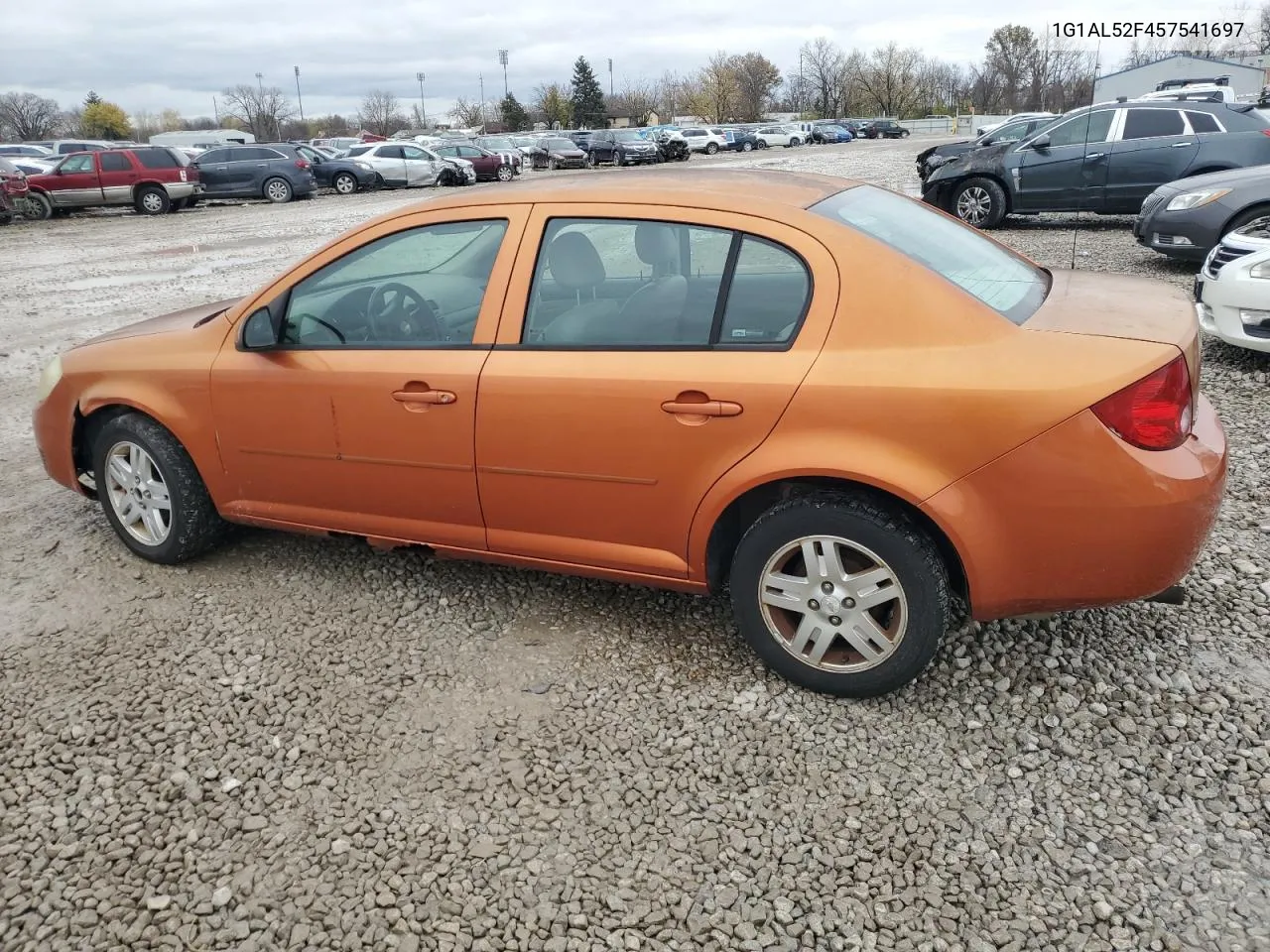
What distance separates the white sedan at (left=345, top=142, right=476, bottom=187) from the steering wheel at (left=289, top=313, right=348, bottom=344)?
2650 centimetres

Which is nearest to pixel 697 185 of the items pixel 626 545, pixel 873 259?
pixel 873 259

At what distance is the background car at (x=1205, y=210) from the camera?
30.2 feet

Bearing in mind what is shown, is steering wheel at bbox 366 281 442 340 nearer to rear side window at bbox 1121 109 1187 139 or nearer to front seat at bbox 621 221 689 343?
front seat at bbox 621 221 689 343

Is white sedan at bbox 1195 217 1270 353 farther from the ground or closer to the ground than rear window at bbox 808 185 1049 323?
closer to the ground

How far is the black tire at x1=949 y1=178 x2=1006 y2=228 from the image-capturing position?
13641mm

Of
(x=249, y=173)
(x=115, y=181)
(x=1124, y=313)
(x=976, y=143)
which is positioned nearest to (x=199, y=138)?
(x=249, y=173)

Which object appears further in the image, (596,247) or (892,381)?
(596,247)

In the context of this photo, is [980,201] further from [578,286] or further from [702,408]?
[702,408]

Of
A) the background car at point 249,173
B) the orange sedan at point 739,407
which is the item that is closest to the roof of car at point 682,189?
the orange sedan at point 739,407

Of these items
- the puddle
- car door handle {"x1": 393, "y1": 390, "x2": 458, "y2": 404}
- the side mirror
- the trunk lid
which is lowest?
the puddle

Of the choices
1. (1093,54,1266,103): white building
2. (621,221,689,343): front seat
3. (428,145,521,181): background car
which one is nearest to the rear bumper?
(621,221,689,343): front seat

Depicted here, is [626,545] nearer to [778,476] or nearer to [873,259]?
[778,476]

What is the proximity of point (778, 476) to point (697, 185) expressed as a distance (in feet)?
3.56

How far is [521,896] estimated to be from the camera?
7.93ft
